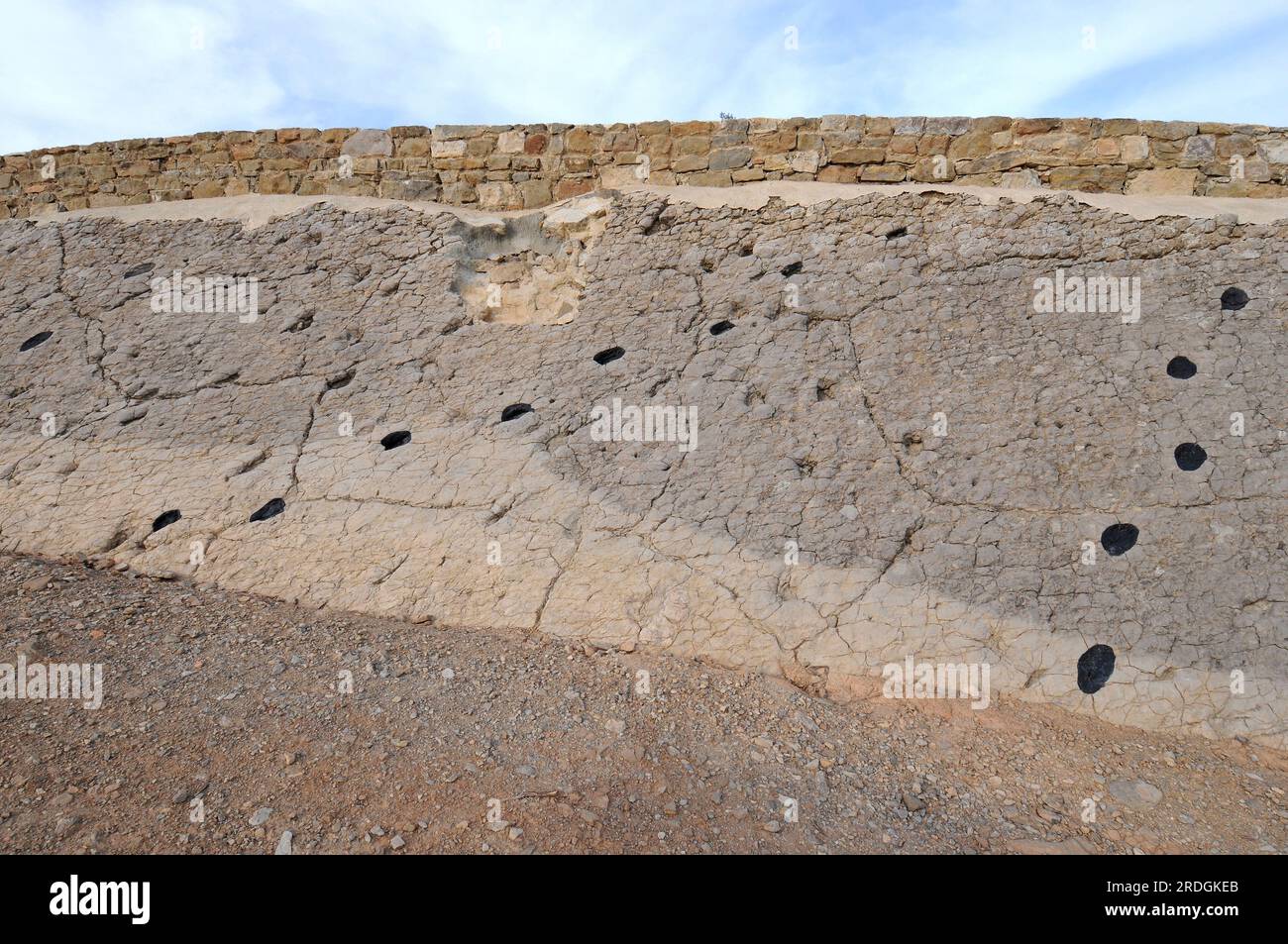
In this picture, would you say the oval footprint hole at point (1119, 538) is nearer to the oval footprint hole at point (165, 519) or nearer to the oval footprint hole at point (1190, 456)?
the oval footprint hole at point (1190, 456)

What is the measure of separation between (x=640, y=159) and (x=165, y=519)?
3.55 metres

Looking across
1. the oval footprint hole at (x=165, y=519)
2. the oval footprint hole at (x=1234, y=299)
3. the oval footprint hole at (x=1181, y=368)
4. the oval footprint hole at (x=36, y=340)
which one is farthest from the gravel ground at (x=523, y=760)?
the oval footprint hole at (x=36, y=340)

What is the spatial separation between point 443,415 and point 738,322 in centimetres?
169

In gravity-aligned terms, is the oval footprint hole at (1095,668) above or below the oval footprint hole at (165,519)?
below

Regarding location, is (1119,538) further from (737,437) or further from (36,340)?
(36,340)

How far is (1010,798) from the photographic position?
8.51 ft

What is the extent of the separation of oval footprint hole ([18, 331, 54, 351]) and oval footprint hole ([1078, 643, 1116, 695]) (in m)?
6.07

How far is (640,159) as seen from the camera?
5.14 meters

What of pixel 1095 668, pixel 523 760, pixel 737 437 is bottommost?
pixel 523 760

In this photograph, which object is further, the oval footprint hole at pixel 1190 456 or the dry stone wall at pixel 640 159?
the dry stone wall at pixel 640 159

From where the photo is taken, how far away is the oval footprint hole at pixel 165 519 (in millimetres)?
3874

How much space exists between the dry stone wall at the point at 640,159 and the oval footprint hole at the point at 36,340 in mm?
1414

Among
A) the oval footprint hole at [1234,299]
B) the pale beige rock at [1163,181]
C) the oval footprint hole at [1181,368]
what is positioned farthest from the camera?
the pale beige rock at [1163,181]

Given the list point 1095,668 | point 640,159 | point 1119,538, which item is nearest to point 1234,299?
point 1119,538
